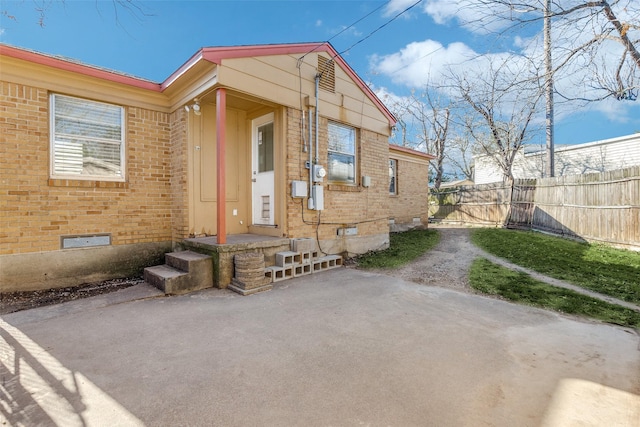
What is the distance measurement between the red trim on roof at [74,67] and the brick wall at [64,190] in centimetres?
43

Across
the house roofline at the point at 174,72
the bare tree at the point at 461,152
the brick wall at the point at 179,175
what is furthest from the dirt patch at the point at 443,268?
the bare tree at the point at 461,152

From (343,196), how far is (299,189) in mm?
1512

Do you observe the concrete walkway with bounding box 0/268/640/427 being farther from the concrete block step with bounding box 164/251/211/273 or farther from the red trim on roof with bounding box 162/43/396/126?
the red trim on roof with bounding box 162/43/396/126

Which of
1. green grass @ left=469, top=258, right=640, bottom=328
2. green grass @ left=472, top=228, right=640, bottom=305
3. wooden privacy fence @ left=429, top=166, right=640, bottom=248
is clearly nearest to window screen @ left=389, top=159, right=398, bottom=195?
green grass @ left=472, top=228, right=640, bottom=305

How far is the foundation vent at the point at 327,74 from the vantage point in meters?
6.71

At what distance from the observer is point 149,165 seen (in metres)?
5.91

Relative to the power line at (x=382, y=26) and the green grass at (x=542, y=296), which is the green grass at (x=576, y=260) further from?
the power line at (x=382, y=26)

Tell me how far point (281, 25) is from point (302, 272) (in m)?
5.81

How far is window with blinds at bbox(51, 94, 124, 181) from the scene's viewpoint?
5.03m

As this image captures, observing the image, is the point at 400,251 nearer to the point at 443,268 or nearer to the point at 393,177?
the point at 443,268

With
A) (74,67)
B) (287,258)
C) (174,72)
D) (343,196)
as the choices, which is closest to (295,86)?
(174,72)

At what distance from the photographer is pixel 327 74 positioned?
22.5 feet

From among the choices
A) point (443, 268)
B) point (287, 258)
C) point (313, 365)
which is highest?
point (287, 258)

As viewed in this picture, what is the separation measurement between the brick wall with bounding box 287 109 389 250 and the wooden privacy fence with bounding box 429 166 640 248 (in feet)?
20.3
